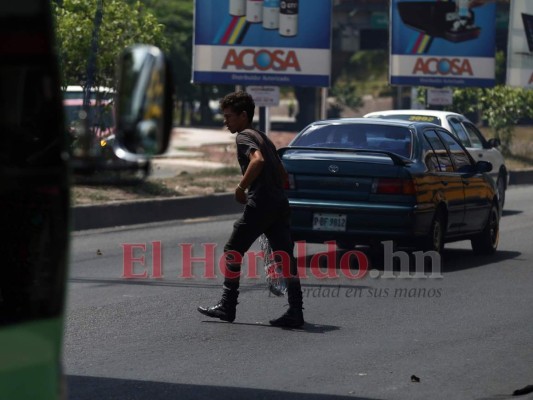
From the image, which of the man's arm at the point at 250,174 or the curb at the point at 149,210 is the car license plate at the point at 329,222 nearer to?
the man's arm at the point at 250,174

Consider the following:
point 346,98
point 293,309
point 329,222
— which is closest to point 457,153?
point 329,222

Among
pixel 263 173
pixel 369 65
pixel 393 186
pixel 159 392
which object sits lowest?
pixel 159 392

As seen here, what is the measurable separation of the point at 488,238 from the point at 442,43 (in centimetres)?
2194

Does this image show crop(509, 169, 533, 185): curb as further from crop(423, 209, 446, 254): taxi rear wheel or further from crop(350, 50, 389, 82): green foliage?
crop(350, 50, 389, 82): green foliage

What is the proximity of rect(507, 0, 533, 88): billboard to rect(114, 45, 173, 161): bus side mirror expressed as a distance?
3769 centimetres

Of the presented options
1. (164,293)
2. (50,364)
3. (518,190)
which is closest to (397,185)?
(164,293)

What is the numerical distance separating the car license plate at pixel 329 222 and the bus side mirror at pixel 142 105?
928 centimetres

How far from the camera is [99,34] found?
20938 mm

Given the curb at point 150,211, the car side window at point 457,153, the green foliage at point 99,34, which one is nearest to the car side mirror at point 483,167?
the car side window at point 457,153

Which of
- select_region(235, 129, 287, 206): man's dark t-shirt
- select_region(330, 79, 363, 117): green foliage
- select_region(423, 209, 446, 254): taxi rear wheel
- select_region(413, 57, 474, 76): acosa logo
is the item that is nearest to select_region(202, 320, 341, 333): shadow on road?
select_region(235, 129, 287, 206): man's dark t-shirt

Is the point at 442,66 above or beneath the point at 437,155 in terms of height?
above

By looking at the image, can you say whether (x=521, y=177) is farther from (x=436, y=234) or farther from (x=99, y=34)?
(x=436, y=234)

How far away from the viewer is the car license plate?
43.2ft

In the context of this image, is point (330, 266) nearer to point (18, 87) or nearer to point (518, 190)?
point (18, 87)
